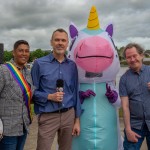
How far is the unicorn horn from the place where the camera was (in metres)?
4.27

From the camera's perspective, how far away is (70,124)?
12.3ft

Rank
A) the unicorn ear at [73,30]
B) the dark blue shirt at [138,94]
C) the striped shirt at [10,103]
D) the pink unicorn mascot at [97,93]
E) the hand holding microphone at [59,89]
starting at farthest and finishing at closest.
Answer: the unicorn ear at [73,30]
the pink unicorn mascot at [97,93]
the dark blue shirt at [138,94]
the hand holding microphone at [59,89]
the striped shirt at [10,103]

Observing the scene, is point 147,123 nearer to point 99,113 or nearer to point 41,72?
point 99,113

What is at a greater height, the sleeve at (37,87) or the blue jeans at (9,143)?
the sleeve at (37,87)

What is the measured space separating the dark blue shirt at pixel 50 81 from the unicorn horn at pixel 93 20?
825mm

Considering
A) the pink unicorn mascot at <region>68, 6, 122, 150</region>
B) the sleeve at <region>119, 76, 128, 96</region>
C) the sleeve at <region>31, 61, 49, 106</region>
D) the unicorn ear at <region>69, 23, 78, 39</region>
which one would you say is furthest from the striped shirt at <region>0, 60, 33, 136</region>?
the unicorn ear at <region>69, 23, 78, 39</region>

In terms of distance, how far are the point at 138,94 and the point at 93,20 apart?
1374 millimetres

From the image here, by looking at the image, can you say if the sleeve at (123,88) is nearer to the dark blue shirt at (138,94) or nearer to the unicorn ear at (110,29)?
the dark blue shirt at (138,94)

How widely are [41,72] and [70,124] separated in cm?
77

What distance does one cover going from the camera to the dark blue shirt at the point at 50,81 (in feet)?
11.9

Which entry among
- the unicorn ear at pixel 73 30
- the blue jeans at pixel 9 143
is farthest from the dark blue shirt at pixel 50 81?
the unicorn ear at pixel 73 30

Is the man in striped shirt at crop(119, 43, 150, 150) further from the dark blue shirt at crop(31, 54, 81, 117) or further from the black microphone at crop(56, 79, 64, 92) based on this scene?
the black microphone at crop(56, 79, 64, 92)

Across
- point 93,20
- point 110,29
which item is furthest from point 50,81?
point 110,29

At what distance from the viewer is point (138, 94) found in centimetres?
359
